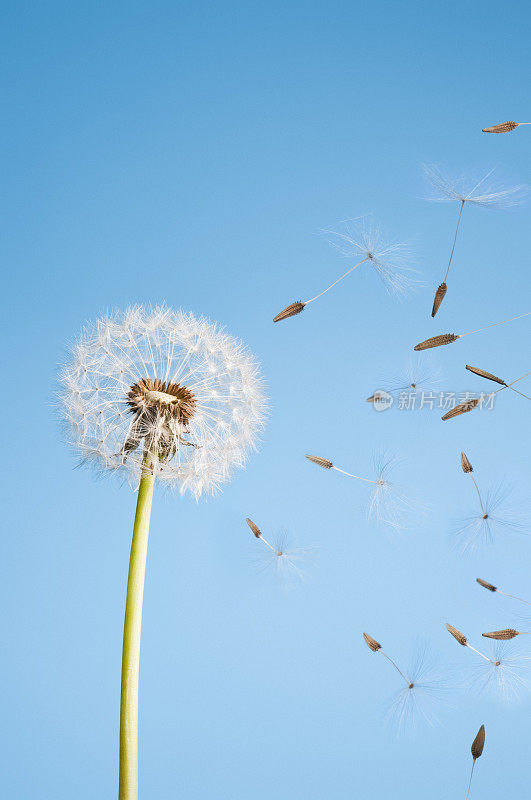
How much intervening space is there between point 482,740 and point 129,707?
5.84 feet

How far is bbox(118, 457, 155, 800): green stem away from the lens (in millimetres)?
2994

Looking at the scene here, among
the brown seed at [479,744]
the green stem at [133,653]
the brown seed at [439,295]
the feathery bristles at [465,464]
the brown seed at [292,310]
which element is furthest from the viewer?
the feathery bristles at [465,464]

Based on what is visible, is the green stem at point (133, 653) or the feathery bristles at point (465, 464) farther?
the feathery bristles at point (465, 464)

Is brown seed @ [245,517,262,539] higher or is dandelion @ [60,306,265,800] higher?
dandelion @ [60,306,265,800]

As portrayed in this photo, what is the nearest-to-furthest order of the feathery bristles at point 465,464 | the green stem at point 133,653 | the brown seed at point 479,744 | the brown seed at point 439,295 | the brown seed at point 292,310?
the green stem at point 133,653 < the brown seed at point 479,744 < the brown seed at point 439,295 < the brown seed at point 292,310 < the feathery bristles at point 465,464

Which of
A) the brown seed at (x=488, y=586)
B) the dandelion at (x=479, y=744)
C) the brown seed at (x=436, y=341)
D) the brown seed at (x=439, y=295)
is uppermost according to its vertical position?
the brown seed at (x=439, y=295)

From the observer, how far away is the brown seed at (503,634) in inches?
127

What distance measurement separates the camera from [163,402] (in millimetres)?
3623

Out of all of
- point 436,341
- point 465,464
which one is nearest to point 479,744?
point 465,464

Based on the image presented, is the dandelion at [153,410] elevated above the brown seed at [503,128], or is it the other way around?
the brown seed at [503,128]

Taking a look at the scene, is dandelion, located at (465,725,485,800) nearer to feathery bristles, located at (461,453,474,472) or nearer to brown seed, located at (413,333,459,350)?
feathery bristles, located at (461,453,474,472)

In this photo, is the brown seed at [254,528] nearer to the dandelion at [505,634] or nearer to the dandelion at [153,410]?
the dandelion at [153,410]

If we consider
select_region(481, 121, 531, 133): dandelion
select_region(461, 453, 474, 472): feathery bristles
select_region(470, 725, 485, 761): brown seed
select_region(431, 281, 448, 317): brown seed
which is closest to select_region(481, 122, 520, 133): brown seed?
select_region(481, 121, 531, 133): dandelion

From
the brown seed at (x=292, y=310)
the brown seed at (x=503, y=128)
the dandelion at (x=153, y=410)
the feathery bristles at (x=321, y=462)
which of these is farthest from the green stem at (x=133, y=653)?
the brown seed at (x=503, y=128)
